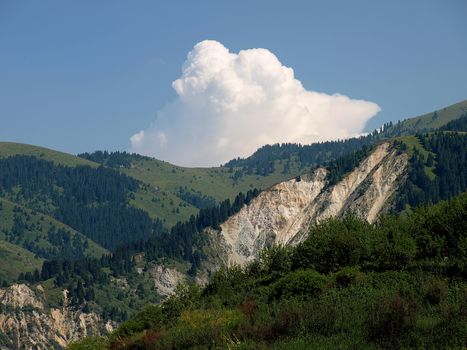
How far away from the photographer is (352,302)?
44.0 m

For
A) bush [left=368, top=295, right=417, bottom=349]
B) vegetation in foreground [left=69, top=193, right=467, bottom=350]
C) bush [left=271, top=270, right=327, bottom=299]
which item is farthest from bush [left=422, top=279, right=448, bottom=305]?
bush [left=271, top=270, right=327, bottom=299]

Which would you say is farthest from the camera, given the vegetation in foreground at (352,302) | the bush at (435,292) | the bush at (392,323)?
the bush at (435,292)

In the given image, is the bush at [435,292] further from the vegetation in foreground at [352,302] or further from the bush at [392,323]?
the bush at [392,323]

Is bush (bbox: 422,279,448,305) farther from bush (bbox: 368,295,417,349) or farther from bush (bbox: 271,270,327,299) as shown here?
bush (bbox: 271,270,327,299)

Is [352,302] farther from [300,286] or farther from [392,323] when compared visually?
[300,286]

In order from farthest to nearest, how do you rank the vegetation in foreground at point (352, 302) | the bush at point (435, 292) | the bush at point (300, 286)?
the bush at point (300, 286)
the bush at point (435, 292)
the vegetation in foreground at point (352, 302)

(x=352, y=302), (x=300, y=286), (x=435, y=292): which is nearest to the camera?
(x=435, y=292)

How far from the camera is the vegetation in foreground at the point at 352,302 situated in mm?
34156

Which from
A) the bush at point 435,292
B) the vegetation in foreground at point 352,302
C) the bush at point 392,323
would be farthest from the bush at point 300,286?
the bush at point 392,323

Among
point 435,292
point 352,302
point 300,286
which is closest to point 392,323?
point 435,292

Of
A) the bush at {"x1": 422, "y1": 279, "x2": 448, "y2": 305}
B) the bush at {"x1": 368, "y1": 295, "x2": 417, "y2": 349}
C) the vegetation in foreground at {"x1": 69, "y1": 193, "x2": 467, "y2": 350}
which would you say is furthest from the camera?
the bush at {"x1": 422, "y1": 279, "x2": 448, "y2": 305}

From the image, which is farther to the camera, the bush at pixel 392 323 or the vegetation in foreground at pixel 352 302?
the vegetation in foreground at pixel 352 302

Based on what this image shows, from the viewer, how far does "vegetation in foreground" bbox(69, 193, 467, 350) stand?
34.2 metres

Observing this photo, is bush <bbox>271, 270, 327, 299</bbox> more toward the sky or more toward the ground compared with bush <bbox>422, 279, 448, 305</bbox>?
more toward the ground
